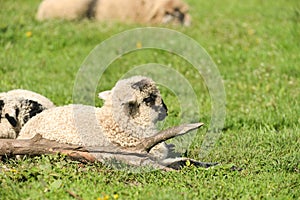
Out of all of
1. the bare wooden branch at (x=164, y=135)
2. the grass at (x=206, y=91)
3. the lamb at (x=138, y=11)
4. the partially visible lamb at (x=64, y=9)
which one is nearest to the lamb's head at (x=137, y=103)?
the bare wooden branch at (x=164, y=135)

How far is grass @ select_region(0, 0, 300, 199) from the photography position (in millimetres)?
4688

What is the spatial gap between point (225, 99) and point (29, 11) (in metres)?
5.50

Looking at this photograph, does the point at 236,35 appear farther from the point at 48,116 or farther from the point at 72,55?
the point at 48,116

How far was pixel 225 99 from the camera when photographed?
7.69 meters

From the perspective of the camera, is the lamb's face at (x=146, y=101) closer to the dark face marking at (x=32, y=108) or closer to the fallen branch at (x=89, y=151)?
the fallen branch at (x=89, y=151)

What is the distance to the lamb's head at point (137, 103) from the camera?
17.2 ft

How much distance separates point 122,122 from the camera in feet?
17.3

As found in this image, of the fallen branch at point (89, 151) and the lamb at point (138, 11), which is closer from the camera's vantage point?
the fallen branch at point (89, 151)

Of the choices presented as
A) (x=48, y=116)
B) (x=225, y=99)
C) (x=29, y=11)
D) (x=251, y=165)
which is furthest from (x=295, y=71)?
(x=29, y=11)

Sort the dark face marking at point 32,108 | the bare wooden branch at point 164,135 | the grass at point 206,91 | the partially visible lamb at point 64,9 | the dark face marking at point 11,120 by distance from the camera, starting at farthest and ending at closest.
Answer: the partially visible lamb at point 64,9, the dark face marking at point 32,108, the dark face marking at point 11,120, the bare wooden branch at point 164,135, the grass at point 206,91

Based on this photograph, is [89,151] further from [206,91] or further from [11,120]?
[206,91]

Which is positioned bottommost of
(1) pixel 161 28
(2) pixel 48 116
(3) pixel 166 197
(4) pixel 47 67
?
(3) pixel 166 197

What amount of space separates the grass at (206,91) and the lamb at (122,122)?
0.33 meters

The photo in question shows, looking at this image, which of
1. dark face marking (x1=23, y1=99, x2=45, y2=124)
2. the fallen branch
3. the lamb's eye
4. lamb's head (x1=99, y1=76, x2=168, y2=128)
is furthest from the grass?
dark face marking (x1=23, y1=99, x2=45, y2=124)
